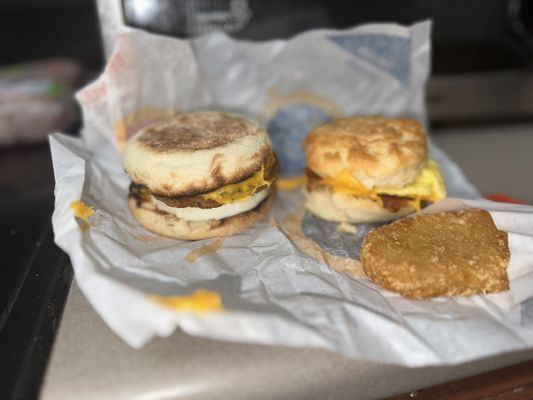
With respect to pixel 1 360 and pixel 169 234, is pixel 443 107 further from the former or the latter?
pixel 1 360

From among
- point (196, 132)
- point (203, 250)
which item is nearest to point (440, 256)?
point (203, 250)

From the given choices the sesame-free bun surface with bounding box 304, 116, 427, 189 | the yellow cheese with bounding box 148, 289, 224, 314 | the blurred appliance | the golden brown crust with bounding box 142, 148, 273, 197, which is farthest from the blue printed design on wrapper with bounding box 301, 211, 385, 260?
the blurred appliance

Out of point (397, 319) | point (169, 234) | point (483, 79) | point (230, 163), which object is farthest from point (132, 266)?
point (483, 79)

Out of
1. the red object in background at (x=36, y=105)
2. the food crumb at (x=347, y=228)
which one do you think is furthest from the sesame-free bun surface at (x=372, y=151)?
the red object in background at (x=36, y=105)

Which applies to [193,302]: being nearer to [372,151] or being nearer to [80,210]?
[80,210]

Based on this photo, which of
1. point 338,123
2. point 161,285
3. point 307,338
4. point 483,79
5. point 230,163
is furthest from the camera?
point 483,79

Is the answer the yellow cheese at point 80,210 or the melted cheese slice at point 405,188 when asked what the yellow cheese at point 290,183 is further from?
the yellow cheese at point 80,210

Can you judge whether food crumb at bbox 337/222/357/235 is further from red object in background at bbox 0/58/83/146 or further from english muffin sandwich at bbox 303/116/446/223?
red object in background at bbox 0/58/83/146
